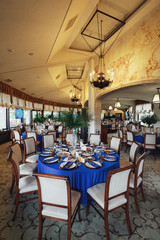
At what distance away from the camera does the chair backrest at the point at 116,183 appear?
142 cm

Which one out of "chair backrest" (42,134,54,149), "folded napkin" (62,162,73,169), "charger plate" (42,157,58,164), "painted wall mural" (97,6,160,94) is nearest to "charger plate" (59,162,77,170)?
"folded napkin" (62,162,73,169)

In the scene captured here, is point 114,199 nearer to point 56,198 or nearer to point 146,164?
point 56,198

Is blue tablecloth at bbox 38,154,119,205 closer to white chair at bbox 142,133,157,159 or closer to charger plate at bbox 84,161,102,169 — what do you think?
charger plate at bbox 84,161,102,169

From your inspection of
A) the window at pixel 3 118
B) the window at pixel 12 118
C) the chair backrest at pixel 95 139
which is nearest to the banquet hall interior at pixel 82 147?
the chair backrest at pixel 95 139

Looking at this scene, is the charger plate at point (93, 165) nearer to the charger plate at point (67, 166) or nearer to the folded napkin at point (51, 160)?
the charger plate at point (67, 166)

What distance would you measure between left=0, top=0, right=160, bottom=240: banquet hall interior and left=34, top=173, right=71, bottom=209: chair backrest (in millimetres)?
12

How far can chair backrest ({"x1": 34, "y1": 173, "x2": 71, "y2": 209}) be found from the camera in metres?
1.30

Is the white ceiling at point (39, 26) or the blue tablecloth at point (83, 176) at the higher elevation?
→ the white ceiling at point (39, 26)

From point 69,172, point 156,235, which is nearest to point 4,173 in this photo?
point 69,172

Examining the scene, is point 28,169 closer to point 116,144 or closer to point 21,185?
point 21,185

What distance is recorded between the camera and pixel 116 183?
1.49 meters

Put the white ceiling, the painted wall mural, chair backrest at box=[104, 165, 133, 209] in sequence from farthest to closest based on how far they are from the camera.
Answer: the painted wall mural, the white ceiling, chair backrest at box=[104, 165, 133, 209]

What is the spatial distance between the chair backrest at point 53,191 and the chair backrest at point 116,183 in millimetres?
483

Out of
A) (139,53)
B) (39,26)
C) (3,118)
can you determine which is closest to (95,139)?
(139,53)
